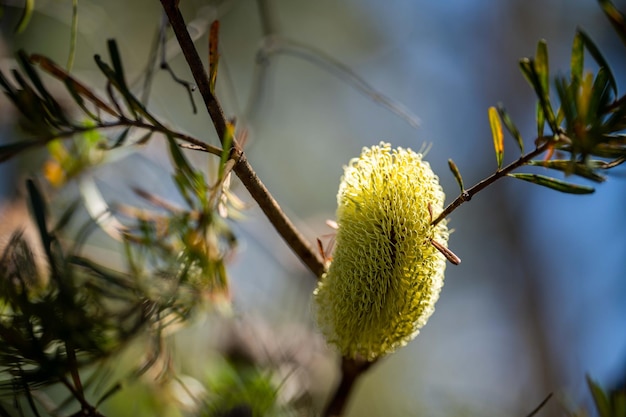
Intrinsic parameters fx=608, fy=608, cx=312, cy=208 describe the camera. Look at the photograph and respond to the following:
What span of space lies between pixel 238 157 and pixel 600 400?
0.97 feet

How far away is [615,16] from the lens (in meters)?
0.32

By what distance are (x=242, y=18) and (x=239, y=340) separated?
4.55ft

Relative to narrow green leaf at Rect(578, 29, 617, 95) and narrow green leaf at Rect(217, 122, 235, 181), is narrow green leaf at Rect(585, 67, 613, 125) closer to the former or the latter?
narrow green leaf at Rect(578, 29, 617, 95)

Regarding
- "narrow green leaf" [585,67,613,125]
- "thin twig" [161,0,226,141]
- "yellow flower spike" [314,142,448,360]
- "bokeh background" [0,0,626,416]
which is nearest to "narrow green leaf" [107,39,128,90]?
"thin twig" [161,0,226,141]

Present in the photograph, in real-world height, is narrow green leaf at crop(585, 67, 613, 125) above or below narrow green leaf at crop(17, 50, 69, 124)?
below

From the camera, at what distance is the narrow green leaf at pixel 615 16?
1.03ft

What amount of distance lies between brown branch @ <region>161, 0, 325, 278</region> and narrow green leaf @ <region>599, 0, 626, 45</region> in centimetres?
23

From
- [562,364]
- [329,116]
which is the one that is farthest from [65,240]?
[329,116]

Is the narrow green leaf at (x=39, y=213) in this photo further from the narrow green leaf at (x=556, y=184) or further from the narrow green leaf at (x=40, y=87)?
the narrow green leaf at (x=556, y=184)

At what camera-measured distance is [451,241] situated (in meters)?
1.88

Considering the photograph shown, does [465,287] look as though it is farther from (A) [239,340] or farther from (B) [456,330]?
(A) [239,340]

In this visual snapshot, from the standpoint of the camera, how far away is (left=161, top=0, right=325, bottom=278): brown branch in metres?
0.38

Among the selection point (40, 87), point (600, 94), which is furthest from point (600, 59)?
point (40, 87)

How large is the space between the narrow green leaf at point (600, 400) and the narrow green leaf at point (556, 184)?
0.14 metres
